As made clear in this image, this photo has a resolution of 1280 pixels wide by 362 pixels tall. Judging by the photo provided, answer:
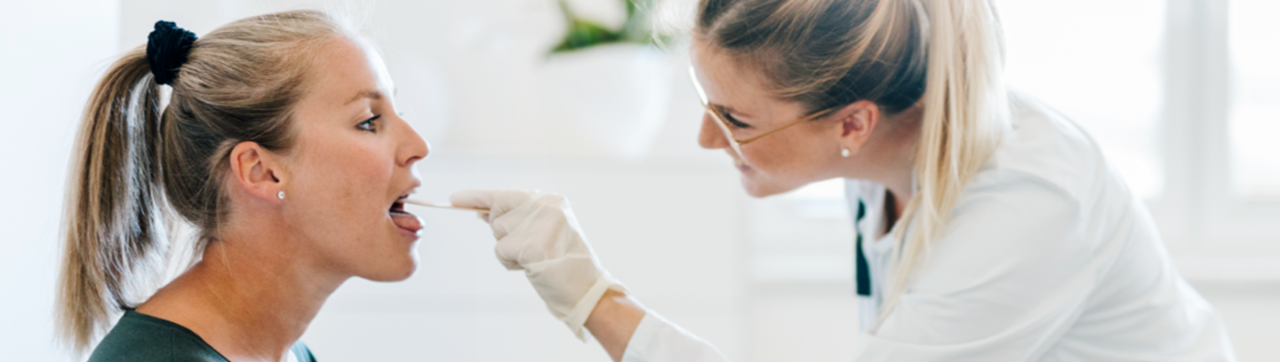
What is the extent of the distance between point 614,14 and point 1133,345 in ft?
4.53

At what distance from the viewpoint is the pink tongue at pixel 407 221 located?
120 centimetres

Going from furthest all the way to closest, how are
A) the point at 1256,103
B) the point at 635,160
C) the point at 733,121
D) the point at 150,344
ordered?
1. the point at 1256,103
2. the point at 635,160
3. the point at 733,121
4. the point at 150,344

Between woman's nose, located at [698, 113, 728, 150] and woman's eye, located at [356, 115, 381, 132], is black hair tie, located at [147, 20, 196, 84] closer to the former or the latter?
woman's eye, located at [356, 115, 381, 132]

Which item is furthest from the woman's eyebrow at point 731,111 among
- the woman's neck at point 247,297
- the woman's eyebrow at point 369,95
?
the woman's neck at point 247,297

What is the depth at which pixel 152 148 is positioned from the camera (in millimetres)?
1109

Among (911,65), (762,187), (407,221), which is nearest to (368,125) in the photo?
(407,221)

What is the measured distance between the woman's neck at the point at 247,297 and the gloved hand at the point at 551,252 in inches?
9.4

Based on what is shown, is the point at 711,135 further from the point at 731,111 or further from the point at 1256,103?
the point at 1256,103

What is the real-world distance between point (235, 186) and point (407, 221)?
22 centimetres

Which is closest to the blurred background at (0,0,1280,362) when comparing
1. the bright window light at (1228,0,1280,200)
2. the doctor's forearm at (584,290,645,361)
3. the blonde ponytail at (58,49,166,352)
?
the bright window light at (1228,0,1280,200)

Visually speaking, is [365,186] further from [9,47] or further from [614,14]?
[614,14]

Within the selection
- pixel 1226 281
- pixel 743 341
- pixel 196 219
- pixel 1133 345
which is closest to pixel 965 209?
pixel 1133 345

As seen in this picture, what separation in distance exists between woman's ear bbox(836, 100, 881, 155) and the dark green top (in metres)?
0.84

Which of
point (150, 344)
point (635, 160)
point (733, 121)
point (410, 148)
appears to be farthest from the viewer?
point (635, 160)
